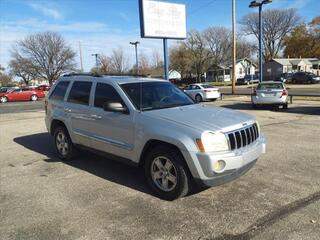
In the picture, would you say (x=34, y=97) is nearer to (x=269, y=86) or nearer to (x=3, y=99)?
(x=3, y=99)

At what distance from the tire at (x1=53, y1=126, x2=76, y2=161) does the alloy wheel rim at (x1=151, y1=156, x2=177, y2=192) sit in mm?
2533

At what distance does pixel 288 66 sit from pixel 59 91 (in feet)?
276

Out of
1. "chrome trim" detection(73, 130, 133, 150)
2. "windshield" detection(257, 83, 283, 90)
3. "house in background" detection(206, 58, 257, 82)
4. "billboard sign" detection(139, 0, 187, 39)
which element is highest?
"billboard sign" detection(139, 0, 187, 39)

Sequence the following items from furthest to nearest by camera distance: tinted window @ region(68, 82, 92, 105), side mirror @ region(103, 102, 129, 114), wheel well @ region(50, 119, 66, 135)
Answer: wheel well @ region(50, 119, 66, 135) < tinted window @ region(68, 82, 92, 105) < side mirror @ region(103, 102, 129, 114)

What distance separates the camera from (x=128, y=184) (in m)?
5.57

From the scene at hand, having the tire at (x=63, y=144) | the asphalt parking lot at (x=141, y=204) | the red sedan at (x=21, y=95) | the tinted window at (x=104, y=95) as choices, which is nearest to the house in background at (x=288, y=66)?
the red sedan at (x=21, y=95)

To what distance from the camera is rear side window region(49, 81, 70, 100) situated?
726cm

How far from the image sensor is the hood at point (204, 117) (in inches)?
180

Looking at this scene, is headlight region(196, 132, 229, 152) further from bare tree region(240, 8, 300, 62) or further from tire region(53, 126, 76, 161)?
bare tree region(240, 8, 300, 62)

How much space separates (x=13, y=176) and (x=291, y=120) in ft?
32.2

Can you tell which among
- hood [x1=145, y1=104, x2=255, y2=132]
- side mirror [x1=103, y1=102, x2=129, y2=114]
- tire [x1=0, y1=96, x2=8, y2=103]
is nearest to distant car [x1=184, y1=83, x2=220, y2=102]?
hood [x1=145, y1=104, x2=255, y2=132]

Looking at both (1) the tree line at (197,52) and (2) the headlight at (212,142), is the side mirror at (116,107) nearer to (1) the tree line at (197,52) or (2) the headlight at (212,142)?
(2) the headlight at (212,142)

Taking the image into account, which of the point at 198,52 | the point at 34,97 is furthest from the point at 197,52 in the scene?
the point at 34,97

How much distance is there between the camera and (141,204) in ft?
15.5
